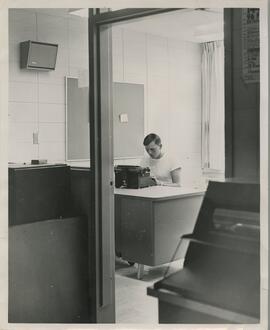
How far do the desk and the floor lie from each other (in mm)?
30

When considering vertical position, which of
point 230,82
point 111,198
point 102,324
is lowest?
point 102,324

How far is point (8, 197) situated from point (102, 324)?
0.40 m

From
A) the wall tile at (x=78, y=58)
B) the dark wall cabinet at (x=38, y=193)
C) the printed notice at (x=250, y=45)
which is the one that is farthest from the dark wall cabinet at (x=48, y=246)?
the printed notice at (x=250, y=45)

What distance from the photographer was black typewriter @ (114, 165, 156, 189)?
4.48ft

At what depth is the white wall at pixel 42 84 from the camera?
3.86 ft

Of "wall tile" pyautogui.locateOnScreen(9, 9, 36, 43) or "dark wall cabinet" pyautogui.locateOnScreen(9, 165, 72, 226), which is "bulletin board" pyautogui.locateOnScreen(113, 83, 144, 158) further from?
"wall tile" pyautogui.locateOnScreen(9, 9, 36, 43)

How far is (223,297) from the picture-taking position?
113 cm

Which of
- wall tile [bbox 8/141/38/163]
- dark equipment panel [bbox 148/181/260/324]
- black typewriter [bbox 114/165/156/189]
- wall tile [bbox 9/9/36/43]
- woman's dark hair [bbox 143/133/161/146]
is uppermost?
wall tile [bbox 9/9/36/43]

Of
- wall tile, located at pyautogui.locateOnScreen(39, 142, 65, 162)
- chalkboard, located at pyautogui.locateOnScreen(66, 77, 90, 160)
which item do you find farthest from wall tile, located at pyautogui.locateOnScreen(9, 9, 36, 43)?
wall tile, located at pyautogui.locateOnScreen(39, 142, 65, 162)

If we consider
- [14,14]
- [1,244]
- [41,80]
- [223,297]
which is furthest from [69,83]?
[223,297]

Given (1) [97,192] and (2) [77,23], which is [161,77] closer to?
(2) [77,23]

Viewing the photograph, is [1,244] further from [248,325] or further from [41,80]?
[248,325]

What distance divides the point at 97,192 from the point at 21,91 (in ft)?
1.51

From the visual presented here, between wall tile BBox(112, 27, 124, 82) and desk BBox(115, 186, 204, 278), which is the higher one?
wall tile BBox(112, 27, 124, 82)
